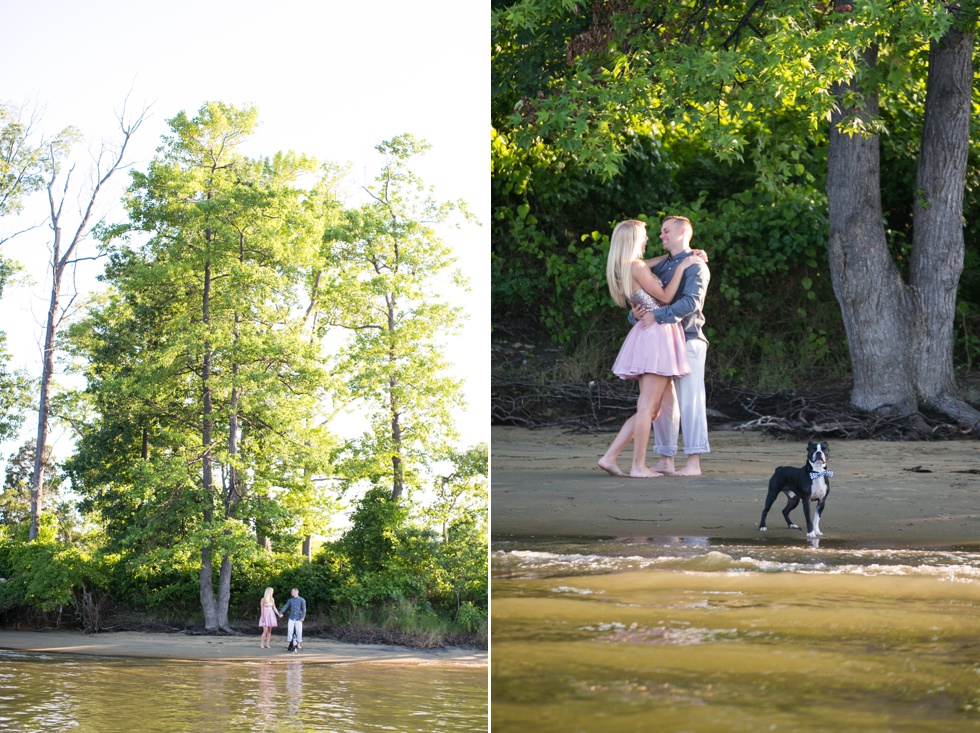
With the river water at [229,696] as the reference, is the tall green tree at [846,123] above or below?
above

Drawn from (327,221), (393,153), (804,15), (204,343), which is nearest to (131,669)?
(204,343)

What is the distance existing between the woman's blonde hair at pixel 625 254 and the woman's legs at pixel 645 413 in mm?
327

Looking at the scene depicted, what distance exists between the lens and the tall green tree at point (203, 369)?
3787 mm

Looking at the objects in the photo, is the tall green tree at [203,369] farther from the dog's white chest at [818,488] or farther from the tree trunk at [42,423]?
the dog's white chest at [818,488]

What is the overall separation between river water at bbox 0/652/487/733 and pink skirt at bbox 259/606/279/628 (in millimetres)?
140

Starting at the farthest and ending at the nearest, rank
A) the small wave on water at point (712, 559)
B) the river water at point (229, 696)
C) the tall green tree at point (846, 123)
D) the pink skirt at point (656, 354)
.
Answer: the tall green tree at point (846, 123), the pink skirt at point (656, 354), the river water at point (229, 696), the small wave on water at point (712, 559)

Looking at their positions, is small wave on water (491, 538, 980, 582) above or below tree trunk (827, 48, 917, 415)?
below

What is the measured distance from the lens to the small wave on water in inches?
116

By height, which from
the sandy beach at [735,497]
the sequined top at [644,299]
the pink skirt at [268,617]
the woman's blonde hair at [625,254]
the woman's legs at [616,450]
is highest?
the woman's blonde hair at [625,254]

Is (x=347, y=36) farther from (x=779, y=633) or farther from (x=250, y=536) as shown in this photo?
(x=779, y=633)

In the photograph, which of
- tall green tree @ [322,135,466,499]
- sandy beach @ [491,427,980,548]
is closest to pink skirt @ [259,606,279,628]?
tall green tree @ [322,135,466,499]

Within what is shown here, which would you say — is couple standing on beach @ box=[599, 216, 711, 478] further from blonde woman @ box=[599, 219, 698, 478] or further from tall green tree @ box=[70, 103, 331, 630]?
tall green tree @ box=[70, 103, 331, 630]

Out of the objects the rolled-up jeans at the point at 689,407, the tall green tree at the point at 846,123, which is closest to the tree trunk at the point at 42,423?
the rolled-up jeans at the point at 689,407

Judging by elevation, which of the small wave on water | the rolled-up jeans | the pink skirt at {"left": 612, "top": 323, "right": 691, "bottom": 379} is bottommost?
the small wave on water
